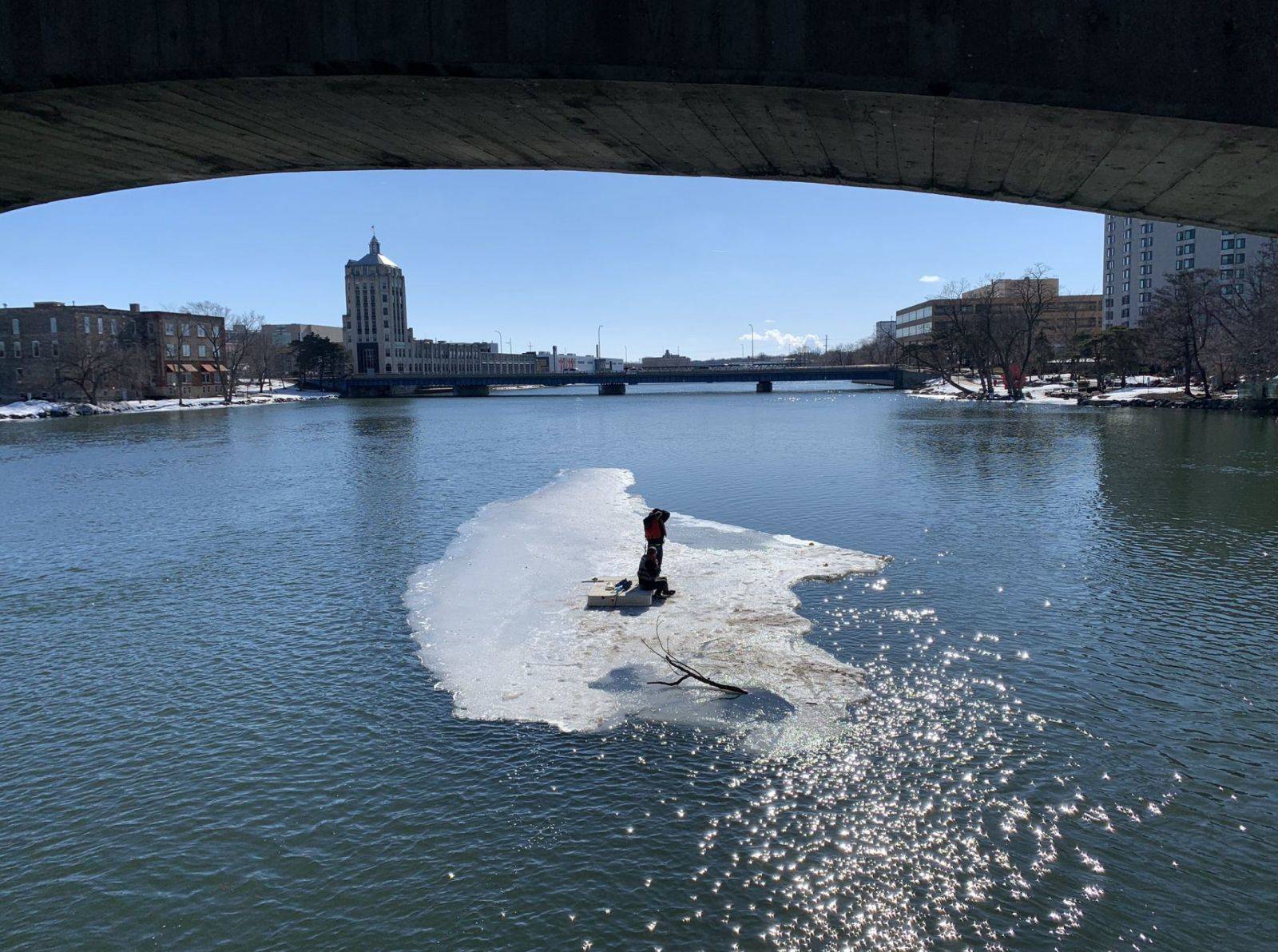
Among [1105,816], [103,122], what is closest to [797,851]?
[1105,816]

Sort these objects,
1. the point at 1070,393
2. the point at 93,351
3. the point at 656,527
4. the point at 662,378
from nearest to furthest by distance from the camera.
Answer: the point at 656,527
the point at 1070,393
the point at 93,351
the point at 662,378

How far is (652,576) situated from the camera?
1591 cm

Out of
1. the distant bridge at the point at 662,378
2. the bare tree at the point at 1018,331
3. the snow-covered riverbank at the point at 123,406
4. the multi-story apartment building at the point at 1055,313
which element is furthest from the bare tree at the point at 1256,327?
the snow-covered riverbank at the point at 123,406

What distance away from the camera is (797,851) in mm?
7855

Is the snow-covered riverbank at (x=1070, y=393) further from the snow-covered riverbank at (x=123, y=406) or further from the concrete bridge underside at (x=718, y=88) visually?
the snow-covered riverbank at (x=123, y=406)

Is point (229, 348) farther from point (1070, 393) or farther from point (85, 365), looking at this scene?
point (1070, 393)

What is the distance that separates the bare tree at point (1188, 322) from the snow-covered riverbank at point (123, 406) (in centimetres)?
10878

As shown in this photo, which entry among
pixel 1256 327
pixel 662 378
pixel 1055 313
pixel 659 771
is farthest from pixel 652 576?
pixel 1055 313

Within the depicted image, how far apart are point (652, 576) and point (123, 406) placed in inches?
4063

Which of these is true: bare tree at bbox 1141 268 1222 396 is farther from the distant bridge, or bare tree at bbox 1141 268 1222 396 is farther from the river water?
the river water

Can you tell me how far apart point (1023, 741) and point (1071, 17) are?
801 centimetres

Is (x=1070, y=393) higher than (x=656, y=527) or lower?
higher

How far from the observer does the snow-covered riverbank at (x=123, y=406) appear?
3482 inches

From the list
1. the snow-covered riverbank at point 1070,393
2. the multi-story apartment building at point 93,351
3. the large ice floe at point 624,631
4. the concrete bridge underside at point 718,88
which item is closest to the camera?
the concrete bridge underside at point 718,88
